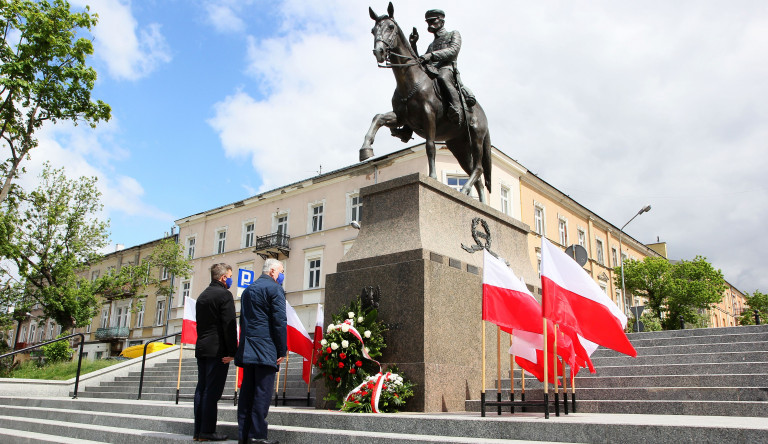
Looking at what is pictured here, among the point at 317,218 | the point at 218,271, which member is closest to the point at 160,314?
the point at 317,218

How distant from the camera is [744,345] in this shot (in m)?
7.93

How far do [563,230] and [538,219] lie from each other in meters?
4.01

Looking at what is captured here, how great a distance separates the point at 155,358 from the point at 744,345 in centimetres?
1547

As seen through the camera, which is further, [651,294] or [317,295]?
[651,294]

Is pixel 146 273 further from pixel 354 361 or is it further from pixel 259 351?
pixel 259 351

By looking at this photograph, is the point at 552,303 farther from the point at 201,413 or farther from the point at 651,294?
the point at 651,294

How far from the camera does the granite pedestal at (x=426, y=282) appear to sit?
6.88m

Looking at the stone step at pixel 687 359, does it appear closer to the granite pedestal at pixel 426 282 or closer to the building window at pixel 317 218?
the granite pedestal at pixel 426 282

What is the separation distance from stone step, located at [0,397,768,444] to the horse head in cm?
509

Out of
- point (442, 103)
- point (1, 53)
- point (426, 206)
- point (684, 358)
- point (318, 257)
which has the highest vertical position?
point (1, 53)

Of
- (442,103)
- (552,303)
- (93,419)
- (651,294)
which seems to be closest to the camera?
(552,303)

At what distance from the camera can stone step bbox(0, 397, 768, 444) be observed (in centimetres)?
397

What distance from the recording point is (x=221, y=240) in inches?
1711

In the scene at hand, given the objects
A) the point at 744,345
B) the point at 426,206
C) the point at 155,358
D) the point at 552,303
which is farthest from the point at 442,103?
the point at 155,358
